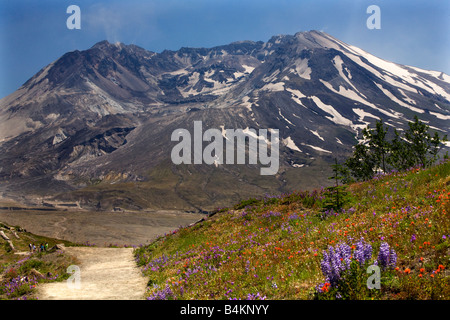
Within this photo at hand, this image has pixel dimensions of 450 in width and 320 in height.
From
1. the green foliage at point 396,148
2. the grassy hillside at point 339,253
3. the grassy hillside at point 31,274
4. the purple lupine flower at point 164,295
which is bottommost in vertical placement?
the grassy hillside at point 31,274

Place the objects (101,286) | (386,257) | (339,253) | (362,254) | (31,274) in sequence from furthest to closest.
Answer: (31,274), (101,286), (339,253), (362,254), (386,257)

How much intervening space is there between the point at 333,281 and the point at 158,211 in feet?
635

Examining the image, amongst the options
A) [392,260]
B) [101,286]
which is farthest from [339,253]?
[101,286]

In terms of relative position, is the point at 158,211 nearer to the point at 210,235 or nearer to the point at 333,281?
the point at 210,235

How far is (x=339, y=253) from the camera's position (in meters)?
6.38

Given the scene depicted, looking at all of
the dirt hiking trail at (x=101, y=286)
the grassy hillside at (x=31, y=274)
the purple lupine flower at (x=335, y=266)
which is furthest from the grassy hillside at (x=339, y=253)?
the grassy hillside at (x=31, y=274)

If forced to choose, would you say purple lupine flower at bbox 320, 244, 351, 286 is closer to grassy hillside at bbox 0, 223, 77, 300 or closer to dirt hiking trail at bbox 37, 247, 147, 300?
dirt hiking trail at bbox 37, 247, 147, 300

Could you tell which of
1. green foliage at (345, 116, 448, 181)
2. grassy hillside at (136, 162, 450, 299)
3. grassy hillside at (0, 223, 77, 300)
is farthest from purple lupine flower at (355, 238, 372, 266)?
green foliage at (345, 116, 448, 181)

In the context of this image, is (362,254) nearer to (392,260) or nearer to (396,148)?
(392,260)

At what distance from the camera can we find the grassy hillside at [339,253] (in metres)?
5.81

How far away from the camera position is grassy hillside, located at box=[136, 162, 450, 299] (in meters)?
5.81

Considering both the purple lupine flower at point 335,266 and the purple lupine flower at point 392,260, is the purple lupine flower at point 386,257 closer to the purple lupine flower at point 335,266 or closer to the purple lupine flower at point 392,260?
the purple lupine flower at point 392,260

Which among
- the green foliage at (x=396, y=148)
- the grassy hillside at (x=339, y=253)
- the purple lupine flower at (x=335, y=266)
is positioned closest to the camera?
the grassy hillside at (x=339, y=253)
